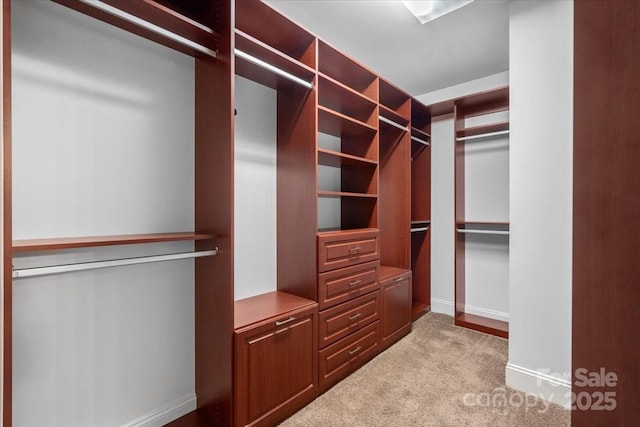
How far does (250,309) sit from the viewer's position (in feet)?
6.08

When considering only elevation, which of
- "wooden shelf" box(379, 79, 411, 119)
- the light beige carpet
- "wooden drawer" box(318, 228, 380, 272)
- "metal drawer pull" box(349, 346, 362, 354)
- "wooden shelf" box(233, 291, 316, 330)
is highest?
"wooden shelf" box(379, 79, 411, 119)

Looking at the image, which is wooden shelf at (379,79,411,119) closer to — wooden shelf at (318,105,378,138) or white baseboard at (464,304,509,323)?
wooden shelf at (318,105,378,138)

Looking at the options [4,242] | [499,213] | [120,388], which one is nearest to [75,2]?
[4,242]

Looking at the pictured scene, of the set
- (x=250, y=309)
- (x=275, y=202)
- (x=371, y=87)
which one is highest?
(x=371, y=87)

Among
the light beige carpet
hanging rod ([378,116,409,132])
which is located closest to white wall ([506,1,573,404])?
the light beige carpet

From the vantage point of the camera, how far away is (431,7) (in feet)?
7.10

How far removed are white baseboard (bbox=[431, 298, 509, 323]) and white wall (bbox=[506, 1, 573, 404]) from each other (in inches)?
47.5

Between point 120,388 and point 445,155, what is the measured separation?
12.0 ft

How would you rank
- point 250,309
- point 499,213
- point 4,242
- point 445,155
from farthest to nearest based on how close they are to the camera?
point 445,155
point 499,213
point 250,309
point 4,242

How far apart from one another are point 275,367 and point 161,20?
196 centimetres

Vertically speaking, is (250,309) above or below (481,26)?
below

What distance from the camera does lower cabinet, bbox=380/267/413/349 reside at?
105 inches

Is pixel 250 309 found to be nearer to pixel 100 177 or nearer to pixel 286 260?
pixel 286 260

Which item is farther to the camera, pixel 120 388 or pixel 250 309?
pixel 250 309
